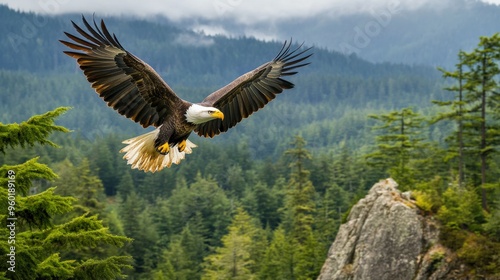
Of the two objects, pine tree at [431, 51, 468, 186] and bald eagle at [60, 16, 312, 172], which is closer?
bald eagle at [60, 16, 312, 172]

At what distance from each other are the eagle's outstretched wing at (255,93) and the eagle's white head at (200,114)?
6.11 ft

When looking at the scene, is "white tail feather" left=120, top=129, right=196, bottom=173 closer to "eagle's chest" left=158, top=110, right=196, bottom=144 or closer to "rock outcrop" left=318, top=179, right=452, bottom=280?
"eagle's chest" left=158, top=110, right=196, bottom=144

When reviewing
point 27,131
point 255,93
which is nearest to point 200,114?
point 255,93

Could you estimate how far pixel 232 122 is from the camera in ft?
30.8

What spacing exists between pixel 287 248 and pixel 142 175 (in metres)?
66.4

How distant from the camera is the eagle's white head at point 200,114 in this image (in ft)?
22.6

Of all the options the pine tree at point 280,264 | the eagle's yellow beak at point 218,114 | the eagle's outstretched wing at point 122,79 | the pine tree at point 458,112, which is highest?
the pine tree at point 458,112

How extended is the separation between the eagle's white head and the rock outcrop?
19.7 metres

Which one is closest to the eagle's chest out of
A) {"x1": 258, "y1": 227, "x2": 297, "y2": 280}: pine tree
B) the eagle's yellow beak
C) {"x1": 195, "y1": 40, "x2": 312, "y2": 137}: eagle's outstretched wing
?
the eagle's yellow beak

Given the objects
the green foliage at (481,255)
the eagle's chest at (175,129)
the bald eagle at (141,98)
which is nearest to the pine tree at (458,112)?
the green foliage at (481,255)

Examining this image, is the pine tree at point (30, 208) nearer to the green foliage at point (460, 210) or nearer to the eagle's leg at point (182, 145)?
the eagle's leg at point (182, 145)

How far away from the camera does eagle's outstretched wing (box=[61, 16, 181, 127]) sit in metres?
7.60

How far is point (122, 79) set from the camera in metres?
7.96

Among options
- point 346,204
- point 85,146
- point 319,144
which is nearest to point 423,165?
point 346,204
